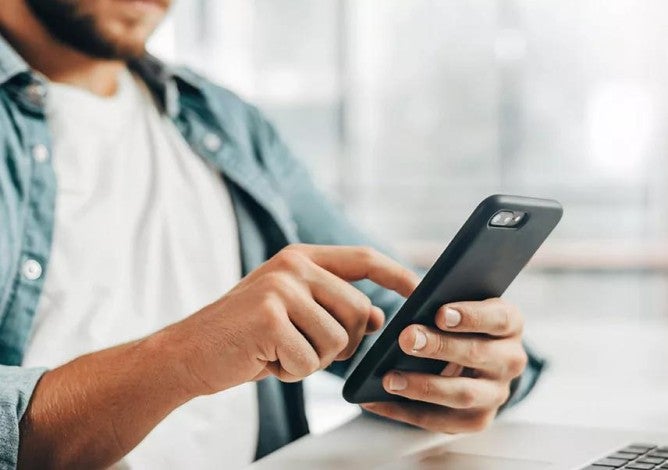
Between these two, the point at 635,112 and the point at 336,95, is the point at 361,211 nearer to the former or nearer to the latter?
the point at 336,95

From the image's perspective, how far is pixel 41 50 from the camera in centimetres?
105

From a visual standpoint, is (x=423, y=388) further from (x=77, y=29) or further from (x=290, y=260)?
(x=77, y=29)

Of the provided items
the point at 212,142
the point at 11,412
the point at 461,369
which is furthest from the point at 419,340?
the point at 212,142

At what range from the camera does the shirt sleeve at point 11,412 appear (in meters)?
0.65

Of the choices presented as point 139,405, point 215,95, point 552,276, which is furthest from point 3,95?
point 552,276

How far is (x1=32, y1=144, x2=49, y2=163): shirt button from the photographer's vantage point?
921 millimetres

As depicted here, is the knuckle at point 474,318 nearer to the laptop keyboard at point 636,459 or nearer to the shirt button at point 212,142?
the laptop keyboard at point 636,459

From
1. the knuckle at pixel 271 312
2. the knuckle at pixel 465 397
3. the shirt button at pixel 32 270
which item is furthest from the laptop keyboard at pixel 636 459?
the shirt button at pixel 32 270

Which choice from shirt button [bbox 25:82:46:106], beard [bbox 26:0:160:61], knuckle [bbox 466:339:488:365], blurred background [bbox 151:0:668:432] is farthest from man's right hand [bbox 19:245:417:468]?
blurred background [bbox 151:0:668:432]

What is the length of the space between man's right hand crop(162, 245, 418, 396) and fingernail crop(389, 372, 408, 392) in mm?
51

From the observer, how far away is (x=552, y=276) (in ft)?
14.5

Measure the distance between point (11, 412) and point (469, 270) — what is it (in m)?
0.33

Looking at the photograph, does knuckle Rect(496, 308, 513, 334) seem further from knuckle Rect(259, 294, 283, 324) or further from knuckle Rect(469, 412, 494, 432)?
knuckle Rect(259, 294, 283, 324)

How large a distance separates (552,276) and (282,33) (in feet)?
5.71
